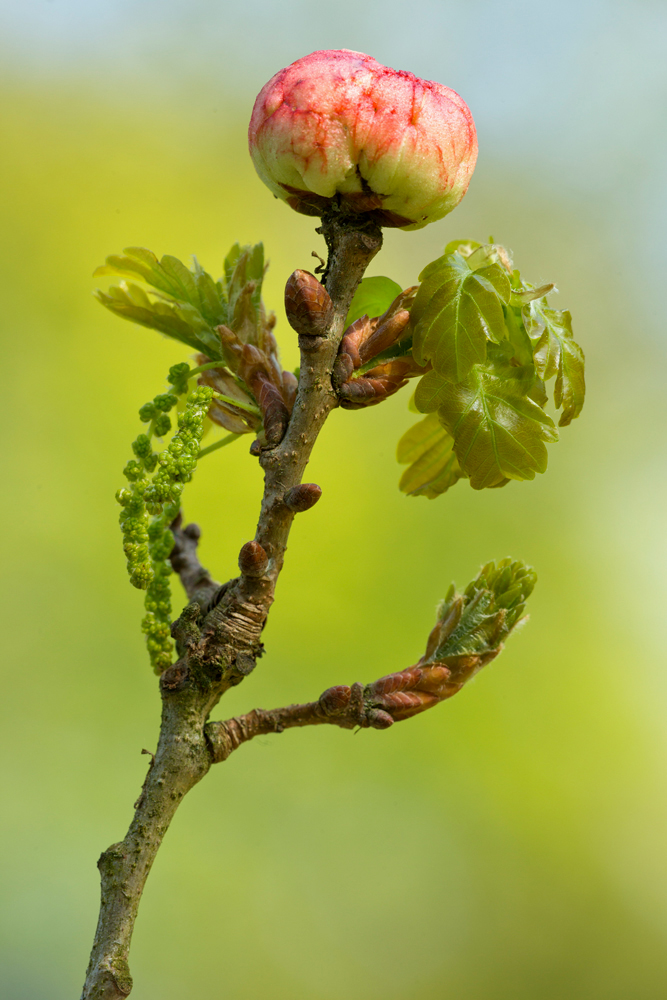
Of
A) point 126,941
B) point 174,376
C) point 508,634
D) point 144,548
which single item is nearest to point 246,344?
point 174,376

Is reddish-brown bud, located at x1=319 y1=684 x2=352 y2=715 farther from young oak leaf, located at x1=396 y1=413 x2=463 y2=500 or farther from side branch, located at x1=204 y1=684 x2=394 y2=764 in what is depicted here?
young oak leaf, located at x1=396 y1=413 x2=463 y2=500

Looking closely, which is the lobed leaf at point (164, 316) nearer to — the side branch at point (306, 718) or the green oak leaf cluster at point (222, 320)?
the green oak leaf cluster at point (222, 320)

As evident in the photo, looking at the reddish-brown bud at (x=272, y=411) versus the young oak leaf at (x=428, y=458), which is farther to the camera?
the young oak leaf at (x=428, y=458)

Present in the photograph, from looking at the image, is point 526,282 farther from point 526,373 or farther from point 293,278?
point 293,278

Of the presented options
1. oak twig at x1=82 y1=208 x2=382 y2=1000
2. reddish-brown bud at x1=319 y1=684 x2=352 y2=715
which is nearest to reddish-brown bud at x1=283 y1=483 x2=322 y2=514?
oak twig at x1=82 y1=208 x2=382 y2=1000

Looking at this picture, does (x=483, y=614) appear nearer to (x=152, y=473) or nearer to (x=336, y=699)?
(x=336, y=699)

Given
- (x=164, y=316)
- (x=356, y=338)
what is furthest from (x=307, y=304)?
(x=164, y=316)

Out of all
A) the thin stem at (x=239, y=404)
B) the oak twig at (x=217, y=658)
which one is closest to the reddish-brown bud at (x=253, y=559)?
the oak twig at (x=217, y=658)
